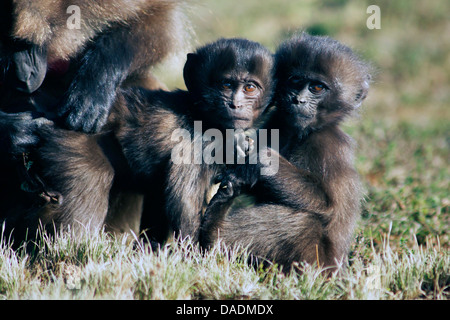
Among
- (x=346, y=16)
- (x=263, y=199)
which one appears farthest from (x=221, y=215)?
(x=346, y=16)

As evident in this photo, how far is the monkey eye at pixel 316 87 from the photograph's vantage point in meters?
4.53

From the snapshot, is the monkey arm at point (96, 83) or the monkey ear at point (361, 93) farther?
the monkey ear at point (361, 93)

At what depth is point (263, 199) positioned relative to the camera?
14.9 ft

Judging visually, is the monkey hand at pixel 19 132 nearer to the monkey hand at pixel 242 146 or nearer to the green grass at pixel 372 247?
the green grass at pixel 372 247

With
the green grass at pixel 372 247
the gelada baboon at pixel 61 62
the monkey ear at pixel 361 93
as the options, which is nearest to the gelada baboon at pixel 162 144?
the gelada baboon at pixel 61 62

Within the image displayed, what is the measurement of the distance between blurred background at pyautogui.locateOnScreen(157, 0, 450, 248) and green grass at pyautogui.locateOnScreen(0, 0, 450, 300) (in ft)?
0.07

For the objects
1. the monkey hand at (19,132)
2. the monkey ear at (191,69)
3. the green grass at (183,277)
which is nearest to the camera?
the green grass at (183,277)

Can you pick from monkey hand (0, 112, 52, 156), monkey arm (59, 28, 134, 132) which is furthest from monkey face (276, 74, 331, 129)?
monkey hand (0, 112, 52, 156)

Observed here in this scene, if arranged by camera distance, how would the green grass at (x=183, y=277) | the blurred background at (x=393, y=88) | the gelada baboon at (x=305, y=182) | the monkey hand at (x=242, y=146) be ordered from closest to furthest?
the green grass at (x=183, y=277) → the gelada baboon at (x=305, y=182) → the monkey hand at (x=242, y=146) → the blurred background at (x=393, y=88)

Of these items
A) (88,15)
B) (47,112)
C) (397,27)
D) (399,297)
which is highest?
(397,27)

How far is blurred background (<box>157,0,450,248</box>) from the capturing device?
5648mm

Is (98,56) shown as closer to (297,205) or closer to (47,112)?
(47,112)

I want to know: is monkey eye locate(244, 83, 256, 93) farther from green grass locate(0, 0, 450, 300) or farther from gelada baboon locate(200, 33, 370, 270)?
green grass locate(0, 0, 450, 300)

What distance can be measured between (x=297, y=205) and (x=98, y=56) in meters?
1.88
